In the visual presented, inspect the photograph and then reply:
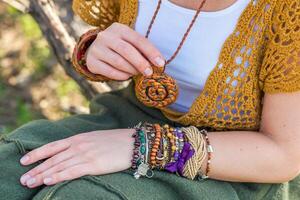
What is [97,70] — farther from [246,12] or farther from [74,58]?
[246,12]

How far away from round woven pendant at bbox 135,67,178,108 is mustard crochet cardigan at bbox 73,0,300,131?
76 millimetres

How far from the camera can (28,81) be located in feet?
9.04

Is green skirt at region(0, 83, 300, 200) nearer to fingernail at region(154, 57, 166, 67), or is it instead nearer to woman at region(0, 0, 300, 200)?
woman at region(0, 0, 300, 200)

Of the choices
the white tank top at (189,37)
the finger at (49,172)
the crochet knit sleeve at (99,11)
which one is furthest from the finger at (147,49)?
the crochet knit sleeve at (99,11)

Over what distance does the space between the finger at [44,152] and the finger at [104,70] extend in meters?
0.17

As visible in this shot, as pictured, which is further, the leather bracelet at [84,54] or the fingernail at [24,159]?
the leather bracelet at [84,54]

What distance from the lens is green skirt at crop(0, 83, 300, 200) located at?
1098 mm

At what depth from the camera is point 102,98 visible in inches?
61.2

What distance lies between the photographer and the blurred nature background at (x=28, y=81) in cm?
260

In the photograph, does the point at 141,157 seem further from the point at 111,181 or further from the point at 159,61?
the point at 159,61

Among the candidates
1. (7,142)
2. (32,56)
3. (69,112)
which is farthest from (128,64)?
(32,56)

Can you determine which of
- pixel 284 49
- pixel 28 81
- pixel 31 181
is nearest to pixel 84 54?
pixel 31 181

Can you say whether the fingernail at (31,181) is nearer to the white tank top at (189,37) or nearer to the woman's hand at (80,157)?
the woman's hand at (80,157)

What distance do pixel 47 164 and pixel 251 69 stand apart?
0.47 metres
